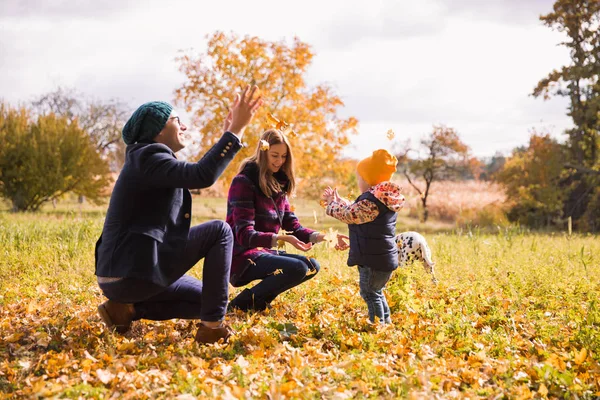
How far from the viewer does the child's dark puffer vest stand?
4297 mm

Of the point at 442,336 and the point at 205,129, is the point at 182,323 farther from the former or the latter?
the point at 205,129

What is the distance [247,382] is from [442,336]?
61.2 inches

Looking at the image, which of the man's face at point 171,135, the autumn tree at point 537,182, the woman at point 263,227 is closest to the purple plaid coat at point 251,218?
the woman at point 263,227

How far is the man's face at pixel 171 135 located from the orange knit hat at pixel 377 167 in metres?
1.49

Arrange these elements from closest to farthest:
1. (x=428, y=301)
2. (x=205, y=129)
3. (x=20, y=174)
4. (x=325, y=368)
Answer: (x=325, y=368) < (x=428, y=301) < (x=205, y=129) < (x=20, y=174)

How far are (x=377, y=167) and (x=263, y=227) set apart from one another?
1.12 metres

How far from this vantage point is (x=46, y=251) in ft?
25.1

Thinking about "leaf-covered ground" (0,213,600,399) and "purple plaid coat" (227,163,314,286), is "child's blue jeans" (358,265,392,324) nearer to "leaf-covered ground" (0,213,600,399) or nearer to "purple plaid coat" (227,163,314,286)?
"leaf-covered ground" (0,213,600,399)

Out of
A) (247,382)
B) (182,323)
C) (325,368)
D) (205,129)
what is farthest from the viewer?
(205,129)

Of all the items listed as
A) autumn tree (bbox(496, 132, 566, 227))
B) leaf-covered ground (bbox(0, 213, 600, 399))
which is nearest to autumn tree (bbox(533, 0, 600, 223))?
autumn tree (bbox(496, 132, 566, 227))

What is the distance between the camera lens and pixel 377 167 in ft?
14.6

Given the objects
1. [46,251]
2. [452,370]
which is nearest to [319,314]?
[452,370]

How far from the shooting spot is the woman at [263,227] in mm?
4609

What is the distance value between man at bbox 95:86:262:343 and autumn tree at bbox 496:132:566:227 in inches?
674
